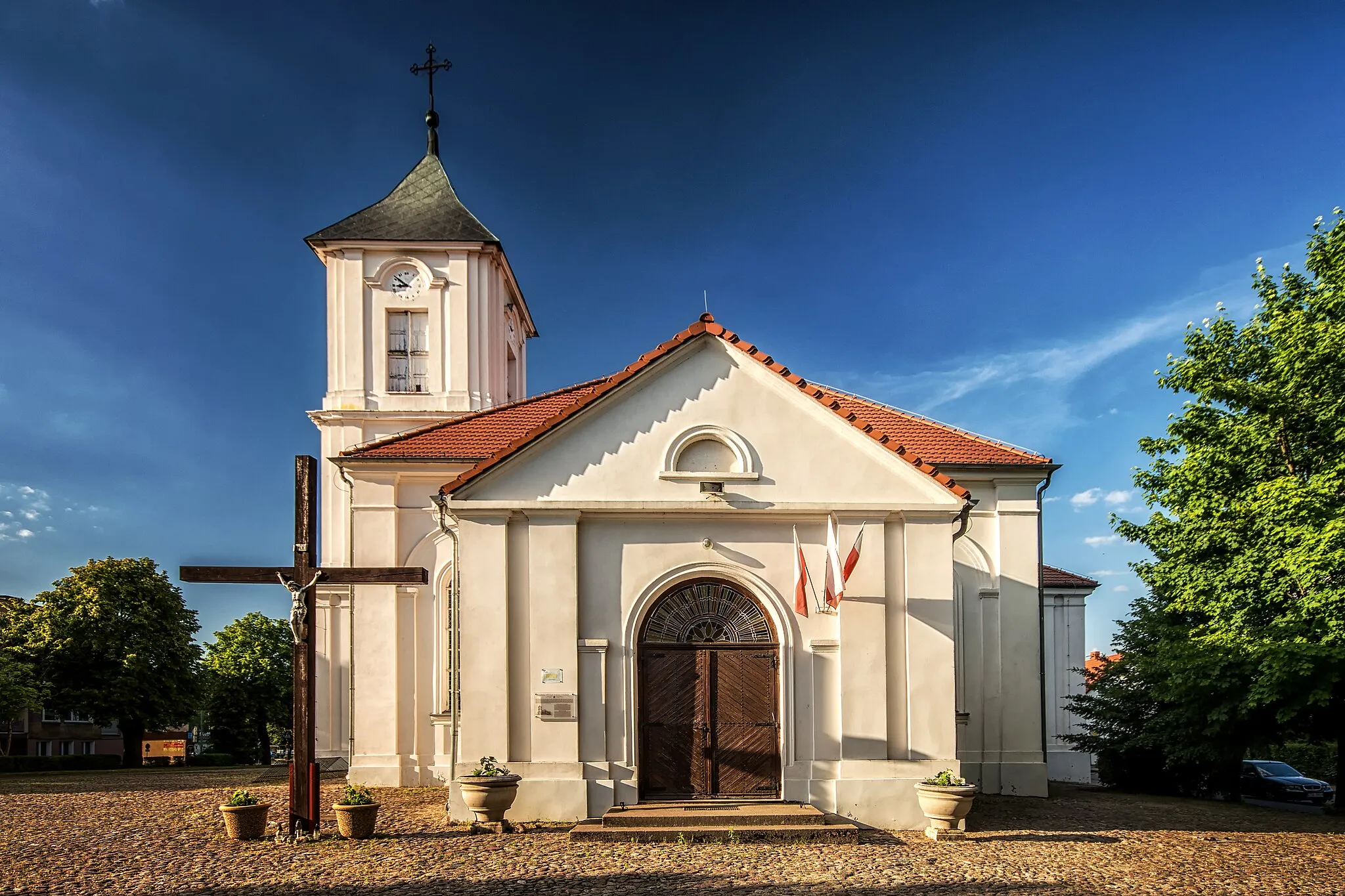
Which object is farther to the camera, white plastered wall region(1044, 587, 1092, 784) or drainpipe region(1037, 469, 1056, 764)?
white plastered wall region(1044, 587, 1092, 784)

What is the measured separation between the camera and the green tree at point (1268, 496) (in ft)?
55.4

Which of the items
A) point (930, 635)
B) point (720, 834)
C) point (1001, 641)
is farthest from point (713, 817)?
point (1001, 641)

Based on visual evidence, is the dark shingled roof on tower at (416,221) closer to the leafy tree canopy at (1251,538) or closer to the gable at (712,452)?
the gable at (712,452)

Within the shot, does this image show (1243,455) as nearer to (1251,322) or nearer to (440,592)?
(1251,322)

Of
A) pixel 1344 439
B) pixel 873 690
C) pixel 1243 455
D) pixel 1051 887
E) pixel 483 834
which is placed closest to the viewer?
pixel 1051 887

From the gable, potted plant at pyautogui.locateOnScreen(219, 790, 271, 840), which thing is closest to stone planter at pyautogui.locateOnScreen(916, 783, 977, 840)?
the gable

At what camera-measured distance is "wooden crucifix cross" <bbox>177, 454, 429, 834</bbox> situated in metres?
12.9

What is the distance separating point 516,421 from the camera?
2006 centimetres

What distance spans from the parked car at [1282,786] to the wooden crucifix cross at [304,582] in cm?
2344

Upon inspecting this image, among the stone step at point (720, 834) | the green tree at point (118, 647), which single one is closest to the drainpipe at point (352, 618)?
the stone step at point (720, 834)

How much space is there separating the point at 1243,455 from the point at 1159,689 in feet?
15.4

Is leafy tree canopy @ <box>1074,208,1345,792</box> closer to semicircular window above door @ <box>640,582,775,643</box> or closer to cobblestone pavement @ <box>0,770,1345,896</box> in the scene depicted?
cobblestone pavement @ <box>0,770,1345,896</box>

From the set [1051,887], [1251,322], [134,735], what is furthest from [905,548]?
[134,735]

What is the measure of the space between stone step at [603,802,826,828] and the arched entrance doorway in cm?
70
